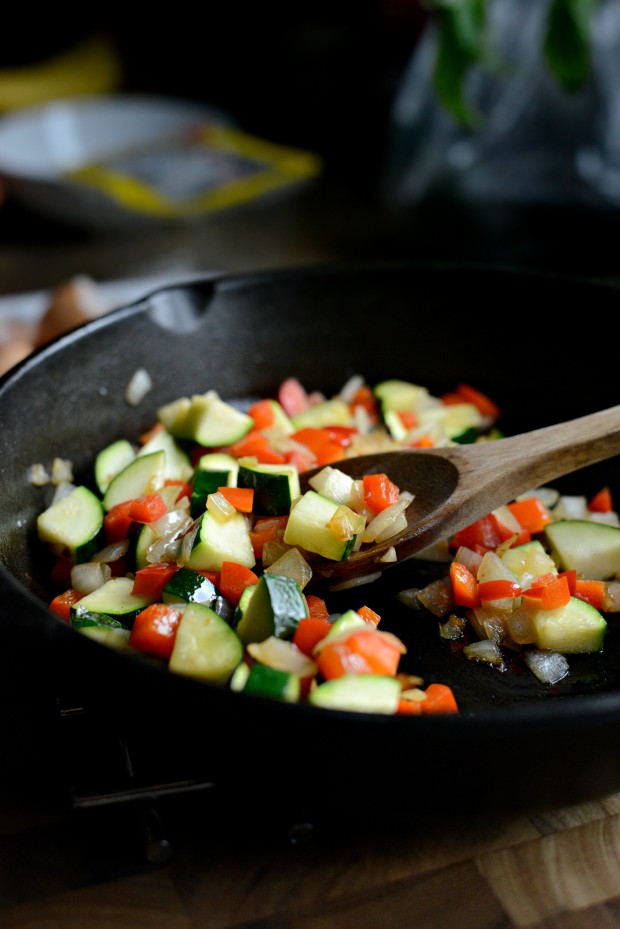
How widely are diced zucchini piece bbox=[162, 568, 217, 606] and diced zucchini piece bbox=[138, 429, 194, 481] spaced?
1.26 feet

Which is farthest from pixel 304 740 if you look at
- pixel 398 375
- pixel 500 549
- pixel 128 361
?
pixel 398 375

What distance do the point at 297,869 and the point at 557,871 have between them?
0.33 meters

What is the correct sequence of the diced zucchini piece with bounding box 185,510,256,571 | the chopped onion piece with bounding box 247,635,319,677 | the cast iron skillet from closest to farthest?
the cast iron skillet
the chopped onion piece with bounding box 247,635,319,677
the diced zucchini piece with bounding box 185,510,256,571

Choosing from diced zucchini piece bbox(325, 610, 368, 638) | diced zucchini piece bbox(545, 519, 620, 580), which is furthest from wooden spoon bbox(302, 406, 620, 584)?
diced zucchini piece bbox(325, 610, 368, 638)

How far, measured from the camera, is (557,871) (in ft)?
3.97

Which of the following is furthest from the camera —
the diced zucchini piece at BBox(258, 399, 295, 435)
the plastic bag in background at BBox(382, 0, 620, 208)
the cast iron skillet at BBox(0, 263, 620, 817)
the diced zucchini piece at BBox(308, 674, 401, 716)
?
the plastic bag in background at BBox(382, 0, 620, 208)

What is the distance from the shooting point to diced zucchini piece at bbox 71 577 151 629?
1364mm

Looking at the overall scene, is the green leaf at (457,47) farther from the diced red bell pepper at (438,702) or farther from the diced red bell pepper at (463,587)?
the diced red bell pepper at (438,702)

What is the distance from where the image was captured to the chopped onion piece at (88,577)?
4.89ft

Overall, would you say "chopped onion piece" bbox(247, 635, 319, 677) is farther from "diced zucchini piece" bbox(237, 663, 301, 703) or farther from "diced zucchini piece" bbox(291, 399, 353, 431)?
"diced zucchini piece" bbox(291, 399, 353, 431)

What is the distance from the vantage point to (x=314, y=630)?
1.26m

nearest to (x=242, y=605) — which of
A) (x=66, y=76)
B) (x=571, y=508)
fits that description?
(x=571, y=508)

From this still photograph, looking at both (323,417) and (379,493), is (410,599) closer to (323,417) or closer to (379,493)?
(379,493)

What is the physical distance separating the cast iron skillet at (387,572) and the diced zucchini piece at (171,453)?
0.10 metres
